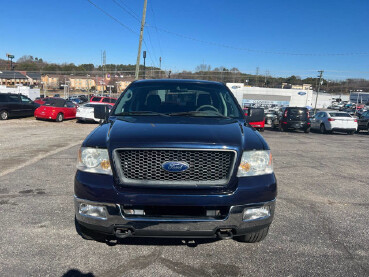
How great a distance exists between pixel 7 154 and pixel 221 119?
7.03 meters

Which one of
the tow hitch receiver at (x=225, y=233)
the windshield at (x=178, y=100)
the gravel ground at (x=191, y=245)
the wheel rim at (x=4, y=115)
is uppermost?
the windshield at (x=178, y=100)

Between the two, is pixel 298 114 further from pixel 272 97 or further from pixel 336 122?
pixel 272 97

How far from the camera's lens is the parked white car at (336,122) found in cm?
1827

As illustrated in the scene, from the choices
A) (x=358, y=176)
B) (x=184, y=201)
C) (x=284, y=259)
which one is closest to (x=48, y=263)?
(x=184, y=201)

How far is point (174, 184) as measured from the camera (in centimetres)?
264

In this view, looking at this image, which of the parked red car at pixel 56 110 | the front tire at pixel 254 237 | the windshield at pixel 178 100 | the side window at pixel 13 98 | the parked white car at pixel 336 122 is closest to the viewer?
the front tire at pixel 254 237

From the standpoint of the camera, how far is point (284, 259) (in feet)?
9.90

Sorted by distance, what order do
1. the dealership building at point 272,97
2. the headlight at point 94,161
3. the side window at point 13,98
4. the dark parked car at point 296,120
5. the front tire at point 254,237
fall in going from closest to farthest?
the headlight at point 94,161
the front tire at point 254,237
the dark parked car at point 296,120
the side window at point 13,98
the dealership building at point 272,97

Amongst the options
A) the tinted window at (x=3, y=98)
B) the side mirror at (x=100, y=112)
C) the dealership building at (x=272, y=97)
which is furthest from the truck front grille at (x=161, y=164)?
the dealership building at (x=272, y=97)

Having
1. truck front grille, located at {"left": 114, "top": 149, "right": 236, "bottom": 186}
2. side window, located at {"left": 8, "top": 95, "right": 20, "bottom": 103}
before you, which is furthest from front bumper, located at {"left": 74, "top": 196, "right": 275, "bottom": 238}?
side window, located at {"left": 8, "top": 95, "right": 20, "bottom": 103}

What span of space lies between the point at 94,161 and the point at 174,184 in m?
0.78

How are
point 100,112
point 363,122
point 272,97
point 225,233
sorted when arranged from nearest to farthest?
1. point 225,233
2. point 100,112
3. point 363,122
4. point 272,97

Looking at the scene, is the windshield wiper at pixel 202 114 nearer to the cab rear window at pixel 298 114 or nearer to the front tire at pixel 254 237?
the front tire at pixel 254 237

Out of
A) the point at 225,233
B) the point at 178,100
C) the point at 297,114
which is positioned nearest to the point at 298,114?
the point at 297,114
